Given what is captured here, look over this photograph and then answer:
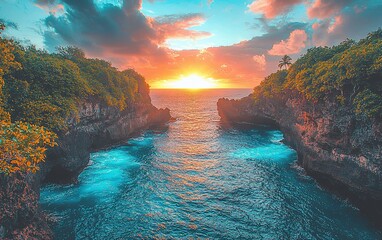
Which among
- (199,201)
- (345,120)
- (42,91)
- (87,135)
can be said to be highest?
(42,91)

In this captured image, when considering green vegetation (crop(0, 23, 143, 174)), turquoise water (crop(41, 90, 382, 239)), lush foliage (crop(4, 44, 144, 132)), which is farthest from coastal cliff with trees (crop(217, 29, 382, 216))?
lush foliage (crop(4, 44, 144, 132))

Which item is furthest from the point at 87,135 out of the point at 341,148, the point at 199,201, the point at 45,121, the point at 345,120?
the point at 345,120

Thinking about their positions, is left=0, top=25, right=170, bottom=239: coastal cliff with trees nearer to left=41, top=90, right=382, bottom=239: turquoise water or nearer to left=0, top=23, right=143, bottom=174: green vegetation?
left=0, top=23, right=143, bottom=174: green vegetation

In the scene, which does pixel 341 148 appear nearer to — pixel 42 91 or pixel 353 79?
pixel 353 79

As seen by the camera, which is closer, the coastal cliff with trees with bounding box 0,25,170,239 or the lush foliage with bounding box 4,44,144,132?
the coastal cliff with trees with bounding box 0,25,170,239

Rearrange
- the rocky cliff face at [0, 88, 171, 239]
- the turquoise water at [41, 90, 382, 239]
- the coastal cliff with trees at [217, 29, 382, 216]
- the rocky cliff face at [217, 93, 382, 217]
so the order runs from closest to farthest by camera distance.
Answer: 1. the rocky cliff face at [0, 88, 171, 239]
2. the turquoise water at [41, 90, 382, 239]
3. the rocky cliff face at [217, 93, 382, 217]
4. the coastal cliff with trees at [217, 29, 382, 216]
